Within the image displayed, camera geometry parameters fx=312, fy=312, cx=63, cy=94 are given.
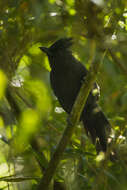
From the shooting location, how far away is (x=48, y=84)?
6.23ft

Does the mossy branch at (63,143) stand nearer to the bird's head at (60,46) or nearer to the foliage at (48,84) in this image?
the foliage at (48,84)

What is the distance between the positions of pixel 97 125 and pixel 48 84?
6.41 feet

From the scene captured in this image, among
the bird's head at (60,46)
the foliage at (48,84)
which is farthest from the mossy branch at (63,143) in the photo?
the bird's head at (60,46)

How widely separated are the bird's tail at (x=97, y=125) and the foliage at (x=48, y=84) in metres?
0.30

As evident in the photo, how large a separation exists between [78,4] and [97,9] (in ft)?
0.94

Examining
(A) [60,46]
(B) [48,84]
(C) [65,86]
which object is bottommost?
(C) [65,86]

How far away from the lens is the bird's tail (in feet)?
11.5

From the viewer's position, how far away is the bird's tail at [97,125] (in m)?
3.50

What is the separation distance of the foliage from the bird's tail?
0.98 ft

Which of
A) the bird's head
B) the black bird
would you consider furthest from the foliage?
the bird's head

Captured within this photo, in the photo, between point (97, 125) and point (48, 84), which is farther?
point (97, 125)

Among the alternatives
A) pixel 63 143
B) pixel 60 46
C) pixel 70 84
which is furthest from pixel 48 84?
pixel 60 46

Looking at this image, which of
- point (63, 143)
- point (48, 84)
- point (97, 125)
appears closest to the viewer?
point (48, 84)

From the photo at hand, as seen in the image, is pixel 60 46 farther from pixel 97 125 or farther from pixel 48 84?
pixel 48 84
